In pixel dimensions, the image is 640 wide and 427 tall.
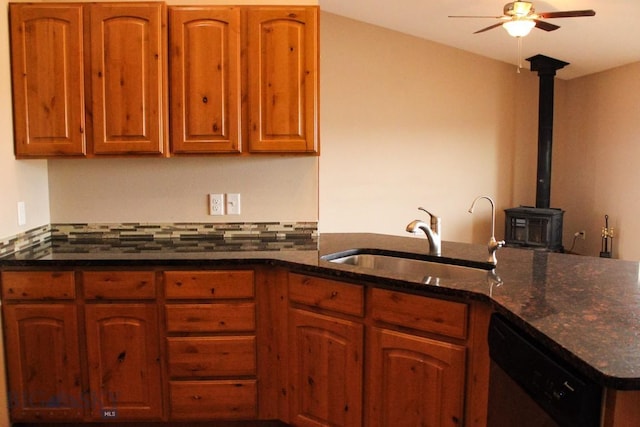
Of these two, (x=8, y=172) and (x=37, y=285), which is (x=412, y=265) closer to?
(x=37, y=285)

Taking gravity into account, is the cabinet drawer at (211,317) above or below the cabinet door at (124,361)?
above

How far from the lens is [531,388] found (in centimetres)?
135

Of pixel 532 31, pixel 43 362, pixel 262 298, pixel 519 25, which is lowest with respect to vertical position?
pixel 43 362

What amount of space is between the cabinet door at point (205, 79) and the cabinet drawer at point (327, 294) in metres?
0.78

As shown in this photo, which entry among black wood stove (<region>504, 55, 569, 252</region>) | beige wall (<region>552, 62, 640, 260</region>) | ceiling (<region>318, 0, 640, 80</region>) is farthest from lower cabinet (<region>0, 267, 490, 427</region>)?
beige wall (<region>552, 62, 640, 260</region>)

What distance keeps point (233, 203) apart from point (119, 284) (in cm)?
79

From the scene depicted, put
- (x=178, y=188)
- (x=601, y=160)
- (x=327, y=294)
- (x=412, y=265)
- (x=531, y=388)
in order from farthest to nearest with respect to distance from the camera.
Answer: (x=601, y=160), (x=178, y=188), (x=412, y=265), (x=327, y=294), (x=531, y=388)

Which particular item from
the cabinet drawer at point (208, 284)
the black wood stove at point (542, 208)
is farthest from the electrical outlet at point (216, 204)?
the black wood stove at point (542, 208)

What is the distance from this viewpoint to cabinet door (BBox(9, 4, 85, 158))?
2521 mm

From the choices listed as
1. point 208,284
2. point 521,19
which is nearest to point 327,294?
point 208,284

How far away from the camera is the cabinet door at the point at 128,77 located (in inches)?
99.4

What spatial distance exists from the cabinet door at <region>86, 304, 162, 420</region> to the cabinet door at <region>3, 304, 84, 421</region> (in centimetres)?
8

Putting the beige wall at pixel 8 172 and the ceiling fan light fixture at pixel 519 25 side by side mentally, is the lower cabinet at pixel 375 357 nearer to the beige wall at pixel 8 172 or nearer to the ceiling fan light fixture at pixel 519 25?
the beige wall at pixel 8 172

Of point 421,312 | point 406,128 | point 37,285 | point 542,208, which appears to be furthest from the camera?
point 406,128
